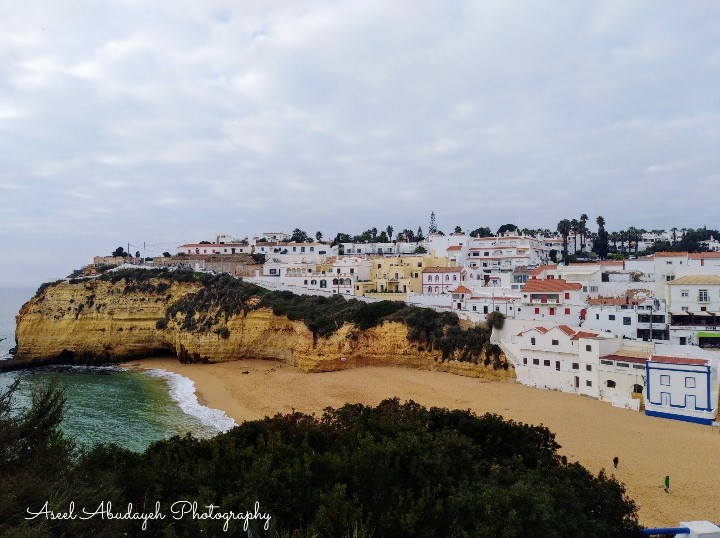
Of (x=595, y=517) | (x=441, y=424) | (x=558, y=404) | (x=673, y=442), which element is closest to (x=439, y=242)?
(x=558, y=404)

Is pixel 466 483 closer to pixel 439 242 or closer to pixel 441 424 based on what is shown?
pixel 441 424

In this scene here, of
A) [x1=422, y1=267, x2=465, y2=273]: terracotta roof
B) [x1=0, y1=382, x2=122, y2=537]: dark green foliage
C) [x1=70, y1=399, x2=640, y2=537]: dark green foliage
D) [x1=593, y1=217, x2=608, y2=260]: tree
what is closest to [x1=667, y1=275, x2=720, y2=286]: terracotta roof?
[x1=422, y1=267, x2=465, y2=273]: terracotta roof

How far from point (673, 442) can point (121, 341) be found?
154ft

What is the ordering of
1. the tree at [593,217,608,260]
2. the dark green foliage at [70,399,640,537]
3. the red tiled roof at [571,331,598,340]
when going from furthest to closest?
the tree at [593,217,608,260], the red tiled roof at [571,331,598,340], the dark green foliage at [70,399,640,537]

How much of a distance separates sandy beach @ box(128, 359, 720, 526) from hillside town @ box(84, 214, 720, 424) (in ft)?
5.51

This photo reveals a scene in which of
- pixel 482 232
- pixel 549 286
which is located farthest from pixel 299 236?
pixel 549 286

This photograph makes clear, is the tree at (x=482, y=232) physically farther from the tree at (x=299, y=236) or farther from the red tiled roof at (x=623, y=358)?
the red tiled roof at (x=623, y=358)

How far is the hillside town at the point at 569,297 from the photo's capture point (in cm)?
2478

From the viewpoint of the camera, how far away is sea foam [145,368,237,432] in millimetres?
24750

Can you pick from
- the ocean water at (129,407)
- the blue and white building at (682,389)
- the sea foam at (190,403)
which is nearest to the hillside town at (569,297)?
the blue and white building at (682,389)

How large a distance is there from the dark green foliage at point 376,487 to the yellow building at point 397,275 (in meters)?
37.6

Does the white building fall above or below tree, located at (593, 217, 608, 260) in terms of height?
below

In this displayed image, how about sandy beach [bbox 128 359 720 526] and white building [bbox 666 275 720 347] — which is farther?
white building [bbox 666 275 720 347]

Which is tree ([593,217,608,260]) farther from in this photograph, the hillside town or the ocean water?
the ocean water
